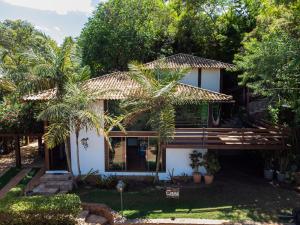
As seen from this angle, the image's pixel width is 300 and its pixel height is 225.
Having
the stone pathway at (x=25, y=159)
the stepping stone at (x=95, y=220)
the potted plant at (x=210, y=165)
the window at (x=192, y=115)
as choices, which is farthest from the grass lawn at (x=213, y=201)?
the stone pathway at (x=25, y=159)

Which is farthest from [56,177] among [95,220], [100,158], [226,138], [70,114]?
[226,138]

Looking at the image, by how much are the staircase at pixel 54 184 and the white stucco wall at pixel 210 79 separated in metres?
11.6

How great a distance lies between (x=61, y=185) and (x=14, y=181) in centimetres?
311

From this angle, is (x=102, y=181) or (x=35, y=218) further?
(x=102, y=181)

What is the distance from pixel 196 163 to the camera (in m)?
17.0

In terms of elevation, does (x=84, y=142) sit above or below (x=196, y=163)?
above

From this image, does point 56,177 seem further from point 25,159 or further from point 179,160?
point 179,160

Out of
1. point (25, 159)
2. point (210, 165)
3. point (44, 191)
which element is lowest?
point (44, 191)

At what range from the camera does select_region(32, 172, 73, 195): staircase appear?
15867mm

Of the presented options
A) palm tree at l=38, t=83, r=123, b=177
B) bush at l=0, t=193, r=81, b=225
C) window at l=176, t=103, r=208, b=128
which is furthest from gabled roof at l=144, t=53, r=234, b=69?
bush at l=0, t=193, r=81, b=225

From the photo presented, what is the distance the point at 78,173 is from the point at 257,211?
30.5 feet

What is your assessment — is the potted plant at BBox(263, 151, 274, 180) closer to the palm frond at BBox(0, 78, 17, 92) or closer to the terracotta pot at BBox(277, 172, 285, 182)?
the terracotta pot at BBox(277, 172, 285, 182)

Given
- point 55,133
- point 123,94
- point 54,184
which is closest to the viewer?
point 55,133

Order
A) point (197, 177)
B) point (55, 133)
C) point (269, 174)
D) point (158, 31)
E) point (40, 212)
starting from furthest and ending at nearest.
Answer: point (158, 31) < point (269, 174) < point (197, 177) < point (55, 133) < point (40, 212)
